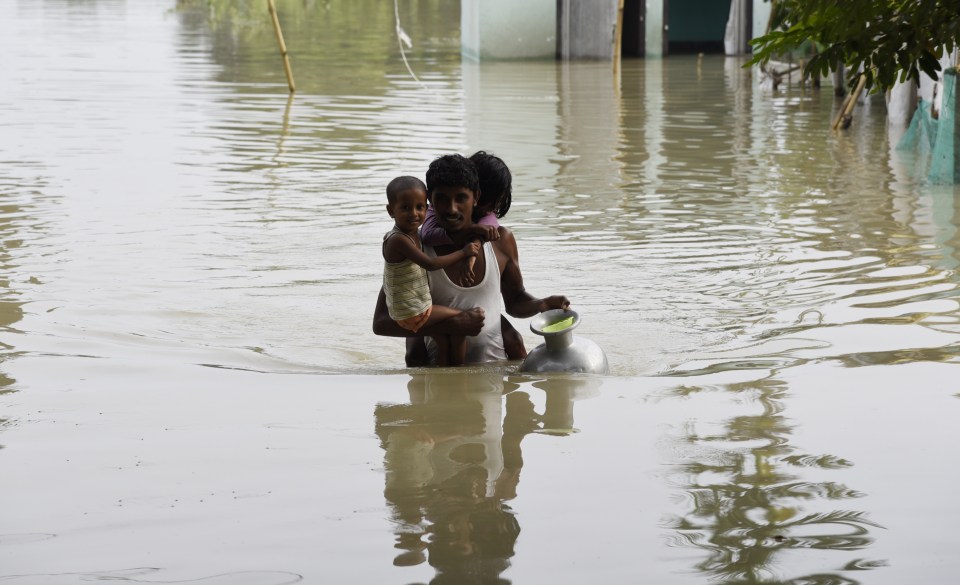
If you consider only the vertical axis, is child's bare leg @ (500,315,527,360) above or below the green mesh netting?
below

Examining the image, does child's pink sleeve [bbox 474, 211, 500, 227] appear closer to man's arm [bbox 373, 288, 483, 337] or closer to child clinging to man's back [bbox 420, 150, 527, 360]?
child clinging to man's back [bbox 420, 150, 527, 360]

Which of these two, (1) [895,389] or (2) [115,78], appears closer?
(1) [895,389]

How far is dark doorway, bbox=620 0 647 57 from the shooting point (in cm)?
2514

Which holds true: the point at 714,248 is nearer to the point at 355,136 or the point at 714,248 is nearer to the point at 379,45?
the point at 355,136

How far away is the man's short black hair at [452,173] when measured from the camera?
435 cm

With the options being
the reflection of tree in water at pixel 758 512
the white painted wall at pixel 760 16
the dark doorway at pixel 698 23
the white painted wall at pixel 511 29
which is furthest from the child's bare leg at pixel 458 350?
the dark doorway at pixel 698 23

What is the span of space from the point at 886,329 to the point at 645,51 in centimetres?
2064

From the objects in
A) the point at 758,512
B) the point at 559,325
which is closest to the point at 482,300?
the point at 559,325

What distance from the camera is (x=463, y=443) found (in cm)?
378

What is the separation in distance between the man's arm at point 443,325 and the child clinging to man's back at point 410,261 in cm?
3

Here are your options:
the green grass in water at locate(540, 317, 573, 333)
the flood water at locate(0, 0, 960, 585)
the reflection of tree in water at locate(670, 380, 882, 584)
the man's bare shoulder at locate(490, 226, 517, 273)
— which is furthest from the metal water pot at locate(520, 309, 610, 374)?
the reflection of tree in water at locate(670, 380, 882, 584)

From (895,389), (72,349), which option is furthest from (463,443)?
(72,349)

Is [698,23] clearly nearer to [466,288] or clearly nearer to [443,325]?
[466,288]

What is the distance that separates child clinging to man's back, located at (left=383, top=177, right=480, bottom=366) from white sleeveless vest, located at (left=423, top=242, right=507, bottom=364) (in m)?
0.08
